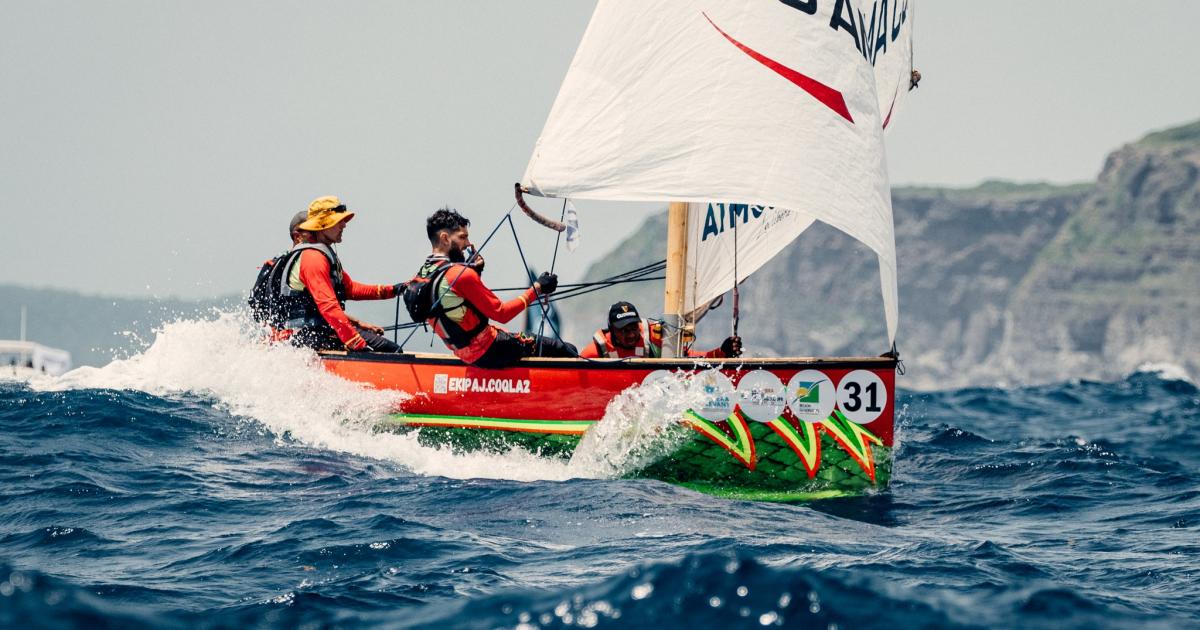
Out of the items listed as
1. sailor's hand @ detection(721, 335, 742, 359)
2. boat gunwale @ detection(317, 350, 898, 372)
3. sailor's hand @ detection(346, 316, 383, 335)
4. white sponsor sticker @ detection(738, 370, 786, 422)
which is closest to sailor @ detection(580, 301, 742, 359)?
sailor's hand @ detection(721, 335, 742, 359)

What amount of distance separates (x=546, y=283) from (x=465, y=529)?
2536 mm

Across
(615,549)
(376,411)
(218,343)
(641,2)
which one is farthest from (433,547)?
(218,343)

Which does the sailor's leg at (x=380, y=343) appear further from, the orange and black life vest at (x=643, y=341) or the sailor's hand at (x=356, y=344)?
the orange and black life vest at (x=643, y=341)

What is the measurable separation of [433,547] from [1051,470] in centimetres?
605

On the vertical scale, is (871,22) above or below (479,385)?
above

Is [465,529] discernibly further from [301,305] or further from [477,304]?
[301,305]

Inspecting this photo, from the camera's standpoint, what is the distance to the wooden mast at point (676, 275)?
33.7 feet

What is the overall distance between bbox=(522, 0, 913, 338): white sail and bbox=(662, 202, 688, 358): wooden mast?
0.82m

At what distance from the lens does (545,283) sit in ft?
30.6

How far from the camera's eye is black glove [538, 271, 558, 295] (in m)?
9.34

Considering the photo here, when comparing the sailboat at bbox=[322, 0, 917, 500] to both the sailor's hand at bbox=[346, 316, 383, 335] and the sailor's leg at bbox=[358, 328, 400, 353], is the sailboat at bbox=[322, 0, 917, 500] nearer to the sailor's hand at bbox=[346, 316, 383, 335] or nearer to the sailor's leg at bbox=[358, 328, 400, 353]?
the sailor's leg at bbox=[358, 328, 400, 353]

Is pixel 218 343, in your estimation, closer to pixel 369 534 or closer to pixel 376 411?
pixel 376 411

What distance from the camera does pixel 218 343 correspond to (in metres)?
11.8

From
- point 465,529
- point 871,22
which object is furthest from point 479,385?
point 871,22
